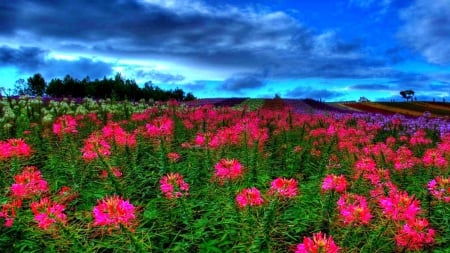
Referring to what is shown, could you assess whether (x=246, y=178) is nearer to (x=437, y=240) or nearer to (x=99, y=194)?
(x=99, y=194)

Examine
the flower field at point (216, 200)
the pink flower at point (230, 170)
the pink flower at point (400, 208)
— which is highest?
the pink flower at point (230, 170)

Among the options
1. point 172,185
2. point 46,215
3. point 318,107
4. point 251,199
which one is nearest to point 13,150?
point 46,215

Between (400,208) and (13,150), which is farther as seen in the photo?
(13,150)

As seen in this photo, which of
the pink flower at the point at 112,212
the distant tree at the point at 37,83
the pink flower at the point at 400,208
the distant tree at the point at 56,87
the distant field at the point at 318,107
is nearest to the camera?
the pink flower at the point at 112,212

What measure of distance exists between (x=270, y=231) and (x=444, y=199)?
1.52 m

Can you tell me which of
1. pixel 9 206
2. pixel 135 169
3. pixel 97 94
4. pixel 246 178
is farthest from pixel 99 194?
pixel 97 94

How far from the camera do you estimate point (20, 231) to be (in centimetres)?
449

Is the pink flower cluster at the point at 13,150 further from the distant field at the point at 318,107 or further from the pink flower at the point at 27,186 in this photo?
the distant field at the point at 318,107

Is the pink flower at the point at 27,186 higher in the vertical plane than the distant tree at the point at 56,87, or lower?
lower

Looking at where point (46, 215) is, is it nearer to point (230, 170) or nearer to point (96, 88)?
point (230, 170)

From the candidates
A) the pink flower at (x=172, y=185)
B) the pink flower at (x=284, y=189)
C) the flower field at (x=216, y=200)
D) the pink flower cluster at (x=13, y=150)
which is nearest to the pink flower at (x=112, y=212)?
the flower field at (x=216, y=200)

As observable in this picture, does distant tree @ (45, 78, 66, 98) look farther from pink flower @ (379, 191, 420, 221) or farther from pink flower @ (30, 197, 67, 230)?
pink flower @ (379, 191, 420, 221)

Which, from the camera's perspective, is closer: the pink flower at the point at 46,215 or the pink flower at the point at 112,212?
the pink flower at the point at 112,212

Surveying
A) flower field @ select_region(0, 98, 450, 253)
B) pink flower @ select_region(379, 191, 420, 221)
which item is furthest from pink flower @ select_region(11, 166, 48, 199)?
pink flower @ select_region(379, 191, 420, 221)
